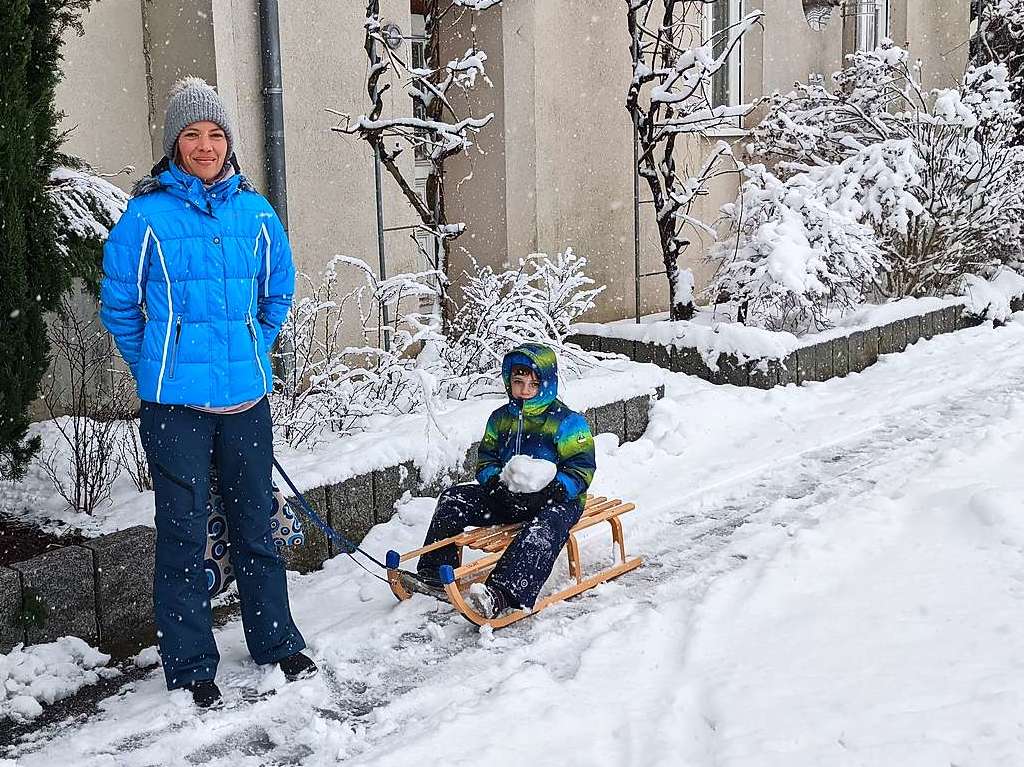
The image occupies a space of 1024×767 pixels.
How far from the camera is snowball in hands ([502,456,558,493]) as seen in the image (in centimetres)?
456

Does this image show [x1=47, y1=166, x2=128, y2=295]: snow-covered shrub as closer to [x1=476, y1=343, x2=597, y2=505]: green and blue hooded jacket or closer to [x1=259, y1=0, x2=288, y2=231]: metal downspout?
[x1=476, y1=343, x2=597, y2=505]: green and blue hooded jacket

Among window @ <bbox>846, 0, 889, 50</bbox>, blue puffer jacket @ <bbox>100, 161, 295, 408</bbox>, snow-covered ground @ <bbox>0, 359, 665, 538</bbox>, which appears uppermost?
window @ <bbox>846, 0, 889, 50</bbox>

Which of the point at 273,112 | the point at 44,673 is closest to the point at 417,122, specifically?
the point at 273,112

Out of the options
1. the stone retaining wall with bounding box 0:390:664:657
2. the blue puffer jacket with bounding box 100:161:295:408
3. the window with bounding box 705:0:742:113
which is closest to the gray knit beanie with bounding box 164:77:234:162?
the blue puffer jacket with bounding box 100:161:295:408

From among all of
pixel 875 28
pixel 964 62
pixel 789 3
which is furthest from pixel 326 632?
pixel 964 62

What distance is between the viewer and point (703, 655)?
12.8ft

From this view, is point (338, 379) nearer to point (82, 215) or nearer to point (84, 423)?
point (84, 423)

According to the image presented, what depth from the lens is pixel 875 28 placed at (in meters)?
15.4

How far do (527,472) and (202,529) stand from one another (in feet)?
4.55

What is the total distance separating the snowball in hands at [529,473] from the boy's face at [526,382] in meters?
0.27

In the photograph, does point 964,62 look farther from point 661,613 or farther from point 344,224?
point 661,613

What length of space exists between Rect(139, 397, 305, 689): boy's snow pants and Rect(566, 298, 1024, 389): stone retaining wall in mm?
4738

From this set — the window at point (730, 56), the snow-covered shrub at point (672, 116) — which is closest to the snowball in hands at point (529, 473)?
the snow-covered shrub at point (672, 116)

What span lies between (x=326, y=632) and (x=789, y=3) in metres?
10.9
